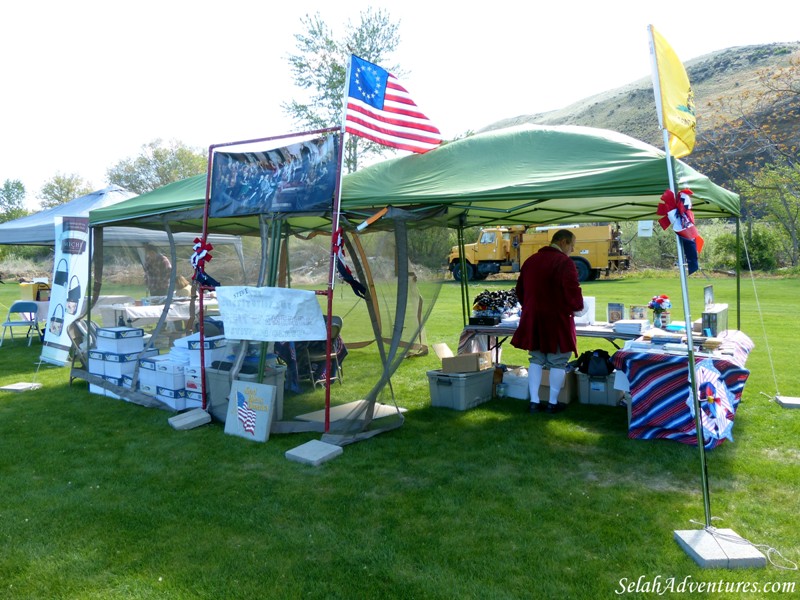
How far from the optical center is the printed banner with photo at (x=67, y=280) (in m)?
6.99

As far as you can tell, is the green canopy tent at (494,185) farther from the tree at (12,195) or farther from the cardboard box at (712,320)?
the tree at (12,195)

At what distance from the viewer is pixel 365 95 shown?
4.47 meters

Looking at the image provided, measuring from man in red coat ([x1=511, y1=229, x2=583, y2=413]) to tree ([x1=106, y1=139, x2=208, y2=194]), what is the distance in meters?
45.2

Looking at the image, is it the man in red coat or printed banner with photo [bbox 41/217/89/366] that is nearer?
the man in red coat

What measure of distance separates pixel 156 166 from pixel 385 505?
4934 centimetres

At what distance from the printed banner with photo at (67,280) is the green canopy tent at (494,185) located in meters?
1.45

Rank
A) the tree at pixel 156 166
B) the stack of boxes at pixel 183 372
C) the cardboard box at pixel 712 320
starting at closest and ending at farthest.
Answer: the cardboard box at pixel 712 320 → the stack of boxes at pixel 183 372 → the tree at pixel 156 166

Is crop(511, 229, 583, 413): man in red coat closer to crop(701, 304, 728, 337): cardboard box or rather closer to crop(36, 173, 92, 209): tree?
crop(701, 304, 728, 337): cardboard box

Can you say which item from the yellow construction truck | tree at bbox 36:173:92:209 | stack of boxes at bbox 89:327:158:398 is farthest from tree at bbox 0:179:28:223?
stack of boxes at bbox 89:327:158:398

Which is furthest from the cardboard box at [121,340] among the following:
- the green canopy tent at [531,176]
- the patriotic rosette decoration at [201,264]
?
the green canopy tent at [531,176]

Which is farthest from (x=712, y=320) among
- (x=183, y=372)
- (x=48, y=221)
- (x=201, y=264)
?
(x=48, y=221)

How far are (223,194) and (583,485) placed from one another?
12.3 feet

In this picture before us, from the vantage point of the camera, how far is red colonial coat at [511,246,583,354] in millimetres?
5008

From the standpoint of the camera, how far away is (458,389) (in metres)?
5.43
